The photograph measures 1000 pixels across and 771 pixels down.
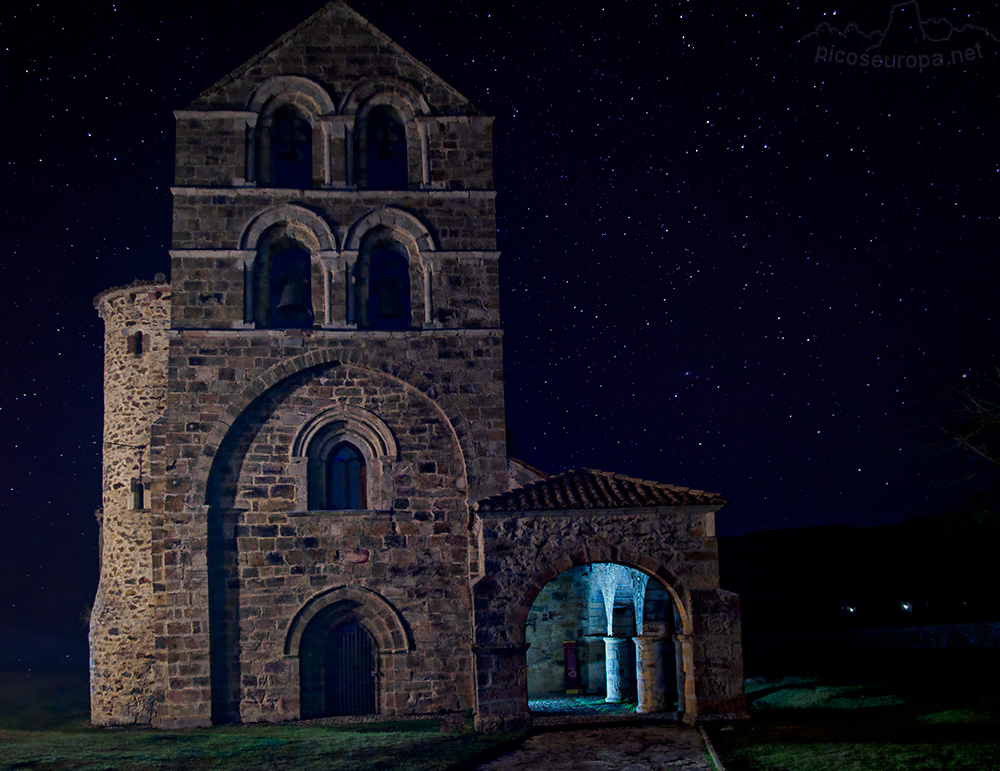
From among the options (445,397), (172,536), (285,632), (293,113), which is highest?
(293,113)

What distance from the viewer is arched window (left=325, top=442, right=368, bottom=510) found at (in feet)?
54.1

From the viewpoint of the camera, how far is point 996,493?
2103cm

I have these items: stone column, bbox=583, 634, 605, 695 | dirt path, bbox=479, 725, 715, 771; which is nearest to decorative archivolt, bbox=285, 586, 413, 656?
dirt path, bbox=479, 725, 715, 771

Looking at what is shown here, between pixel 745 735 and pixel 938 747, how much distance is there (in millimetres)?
2601

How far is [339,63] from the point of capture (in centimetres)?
1747

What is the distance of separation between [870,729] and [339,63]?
14.8 m

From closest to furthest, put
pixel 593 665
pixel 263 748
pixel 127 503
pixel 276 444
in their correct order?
pixel 263 748, pixel 276 444, pixel 127 503, pixel 593 665

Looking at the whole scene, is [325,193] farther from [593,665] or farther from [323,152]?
[593,665]

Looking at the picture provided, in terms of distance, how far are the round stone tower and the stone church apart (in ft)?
0.20

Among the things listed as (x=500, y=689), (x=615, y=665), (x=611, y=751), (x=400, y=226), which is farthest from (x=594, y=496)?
(x=400, y=226)

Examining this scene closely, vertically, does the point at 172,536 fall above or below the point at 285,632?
above

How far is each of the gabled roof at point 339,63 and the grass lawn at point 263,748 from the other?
11426mm

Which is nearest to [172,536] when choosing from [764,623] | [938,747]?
[938,747]

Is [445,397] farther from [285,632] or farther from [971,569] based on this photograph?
[971,569]
